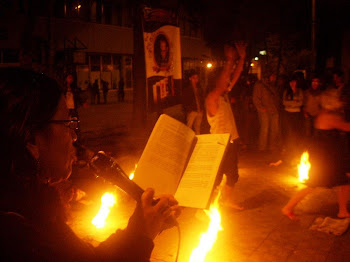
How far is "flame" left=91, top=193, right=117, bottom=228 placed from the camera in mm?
5305

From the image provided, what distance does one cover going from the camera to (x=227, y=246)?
190 inches

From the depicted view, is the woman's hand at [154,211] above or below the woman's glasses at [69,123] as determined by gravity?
below

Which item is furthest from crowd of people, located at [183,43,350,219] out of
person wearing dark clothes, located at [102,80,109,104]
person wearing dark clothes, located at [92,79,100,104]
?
person wearing dark clothes, located at [102,80,109,104]

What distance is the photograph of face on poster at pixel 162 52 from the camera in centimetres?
633

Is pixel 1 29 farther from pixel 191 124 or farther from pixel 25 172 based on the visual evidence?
pixel 25 172

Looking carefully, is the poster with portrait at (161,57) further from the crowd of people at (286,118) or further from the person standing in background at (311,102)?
the person standing in background at (311,102)

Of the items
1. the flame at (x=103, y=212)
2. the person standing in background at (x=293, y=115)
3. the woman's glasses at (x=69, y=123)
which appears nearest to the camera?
the woman's glasses at (x=69, y=123)

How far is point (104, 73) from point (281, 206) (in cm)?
3216

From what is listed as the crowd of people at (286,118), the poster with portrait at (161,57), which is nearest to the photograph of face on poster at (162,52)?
the poster with portrait at (161,57)

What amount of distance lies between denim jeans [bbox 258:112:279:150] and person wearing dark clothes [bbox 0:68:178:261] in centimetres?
911

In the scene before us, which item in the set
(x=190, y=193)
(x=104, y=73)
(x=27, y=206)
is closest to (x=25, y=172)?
(x=27, y=206)

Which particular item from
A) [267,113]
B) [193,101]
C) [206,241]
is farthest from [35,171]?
[193,101]

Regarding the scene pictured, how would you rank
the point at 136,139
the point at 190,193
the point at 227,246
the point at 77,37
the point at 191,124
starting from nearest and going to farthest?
the point at 190,193
the point at 227,246
the point at 191,124
the point at 136,139
the point at 77,37

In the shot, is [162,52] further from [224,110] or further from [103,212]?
[103,212]
